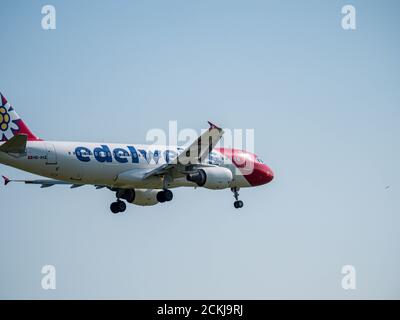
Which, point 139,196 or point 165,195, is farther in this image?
point 139,196

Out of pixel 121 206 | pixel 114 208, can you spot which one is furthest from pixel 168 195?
pixel 114 208

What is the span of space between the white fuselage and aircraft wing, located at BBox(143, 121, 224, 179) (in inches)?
30.4

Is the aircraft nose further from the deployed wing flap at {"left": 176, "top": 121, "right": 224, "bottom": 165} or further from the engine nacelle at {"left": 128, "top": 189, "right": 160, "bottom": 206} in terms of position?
the deployed wing flap at {"left": 176, "top": 121, "right": 224, "bottom": 165}

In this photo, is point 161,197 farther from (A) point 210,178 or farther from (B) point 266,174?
(B) point 266,174

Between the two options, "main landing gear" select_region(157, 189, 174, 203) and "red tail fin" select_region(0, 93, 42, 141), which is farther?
"main landing gear" select_region(157, 189, 174, 203)

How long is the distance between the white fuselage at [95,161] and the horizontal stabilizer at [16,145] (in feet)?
1.21

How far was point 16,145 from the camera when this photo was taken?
54.0 metres

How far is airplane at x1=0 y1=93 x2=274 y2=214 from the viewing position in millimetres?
55469

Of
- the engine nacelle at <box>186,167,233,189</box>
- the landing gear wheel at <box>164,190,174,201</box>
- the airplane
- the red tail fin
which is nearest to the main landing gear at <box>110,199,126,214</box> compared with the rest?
the airplane

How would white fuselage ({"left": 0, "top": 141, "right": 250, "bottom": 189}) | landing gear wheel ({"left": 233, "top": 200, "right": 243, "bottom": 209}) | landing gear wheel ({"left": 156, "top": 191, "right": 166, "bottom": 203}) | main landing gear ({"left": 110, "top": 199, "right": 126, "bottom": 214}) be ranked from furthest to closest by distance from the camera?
landing gear wheel ({"left": 233, "top": 200, "right": 243, "bottom": 209}) → main landing gear ({"left": 110, "top": 199, "right": 126, "bottom": 214}) → landing gear wheel ({"left": 156, "top": 191, "right": 166, "bottom": 203}) → white fuselage ({"left": 0, "top": 141, "right": 250, "bottom": 189})

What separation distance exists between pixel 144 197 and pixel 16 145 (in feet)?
41.5
